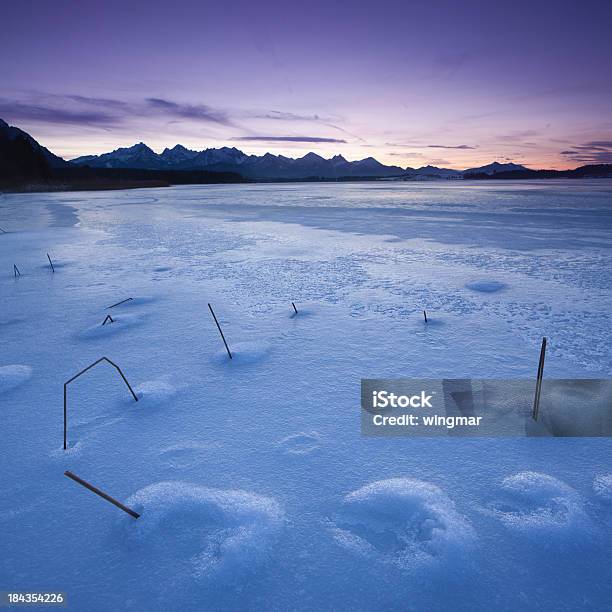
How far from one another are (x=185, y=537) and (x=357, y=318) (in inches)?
153

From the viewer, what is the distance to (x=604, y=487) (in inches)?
99.3

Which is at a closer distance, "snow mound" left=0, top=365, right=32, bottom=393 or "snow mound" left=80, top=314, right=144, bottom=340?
"snow mound" left=0, top=365, right=32, bottom=393

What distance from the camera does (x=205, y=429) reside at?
326 centimetres

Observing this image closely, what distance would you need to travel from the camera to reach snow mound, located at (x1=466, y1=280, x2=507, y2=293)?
22.6ft

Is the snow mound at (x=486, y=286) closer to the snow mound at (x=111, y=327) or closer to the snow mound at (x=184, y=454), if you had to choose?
the snow mound at (x=184, y=454)

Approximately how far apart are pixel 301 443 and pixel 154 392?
5.64 ft

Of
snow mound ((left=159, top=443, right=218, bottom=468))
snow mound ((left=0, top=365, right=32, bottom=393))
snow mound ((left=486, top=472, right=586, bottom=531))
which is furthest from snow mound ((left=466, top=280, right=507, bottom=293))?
snow mound ((left=0, top=365, right=32, bottom=393))

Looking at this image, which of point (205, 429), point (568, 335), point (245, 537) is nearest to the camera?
point (245, 537)

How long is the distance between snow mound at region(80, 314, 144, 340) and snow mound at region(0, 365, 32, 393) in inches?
37.0

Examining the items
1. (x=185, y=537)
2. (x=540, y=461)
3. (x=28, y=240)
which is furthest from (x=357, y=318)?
(x=28, y=240)

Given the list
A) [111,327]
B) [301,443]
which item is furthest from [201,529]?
[111,327]

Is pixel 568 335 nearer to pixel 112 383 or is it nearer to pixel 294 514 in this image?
pixel 294 514

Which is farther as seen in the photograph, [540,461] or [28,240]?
[28,240]

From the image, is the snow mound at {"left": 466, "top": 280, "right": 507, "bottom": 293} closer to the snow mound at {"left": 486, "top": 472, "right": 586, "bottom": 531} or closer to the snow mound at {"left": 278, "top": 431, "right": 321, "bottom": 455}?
the snow mound at {"left": 486, "top": 472, "right": 586, "bottom": 531}
